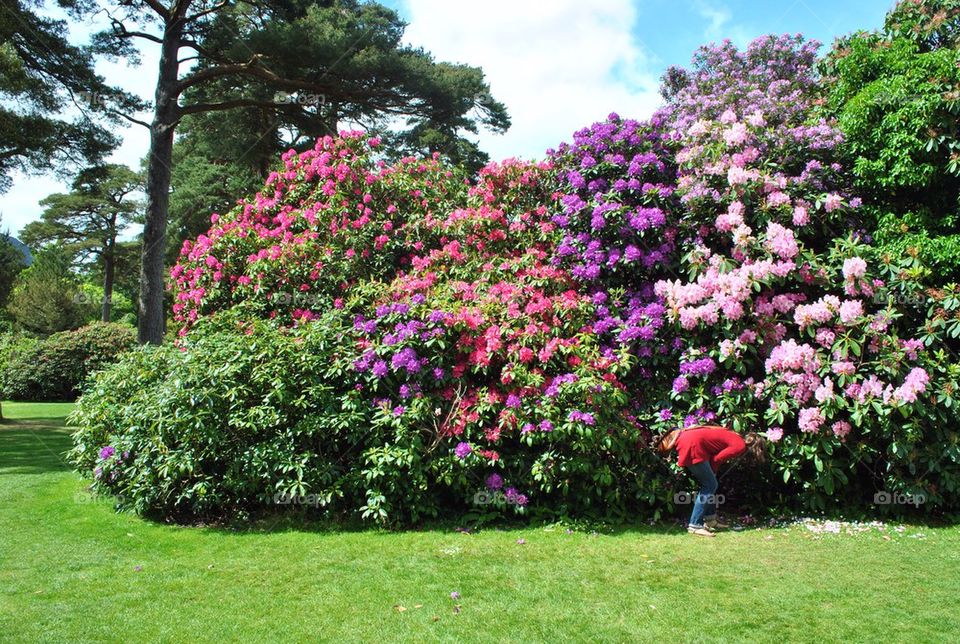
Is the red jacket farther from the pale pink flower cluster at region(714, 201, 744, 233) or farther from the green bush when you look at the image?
the green bush

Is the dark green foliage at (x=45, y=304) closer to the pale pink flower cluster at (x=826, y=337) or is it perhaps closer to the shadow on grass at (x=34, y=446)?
the shadow on grass at (x=34, y=446)

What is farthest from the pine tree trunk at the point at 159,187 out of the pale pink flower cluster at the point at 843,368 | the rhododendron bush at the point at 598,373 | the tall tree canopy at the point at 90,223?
the tall tree canopy at the point at 90,223

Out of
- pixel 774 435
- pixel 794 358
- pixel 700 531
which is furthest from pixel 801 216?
pixel 700 531

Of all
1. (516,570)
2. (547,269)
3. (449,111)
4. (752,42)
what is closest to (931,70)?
(547,269)

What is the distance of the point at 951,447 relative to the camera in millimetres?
5785

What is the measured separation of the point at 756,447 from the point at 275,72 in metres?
13.0

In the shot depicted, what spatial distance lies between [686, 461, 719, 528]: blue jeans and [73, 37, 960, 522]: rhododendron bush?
48cm

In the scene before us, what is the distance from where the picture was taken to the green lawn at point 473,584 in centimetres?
389

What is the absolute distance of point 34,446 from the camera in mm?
11070

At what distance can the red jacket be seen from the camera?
226 inches

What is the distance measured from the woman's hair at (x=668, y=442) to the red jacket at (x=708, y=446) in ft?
0.25

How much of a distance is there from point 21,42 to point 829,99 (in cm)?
1465

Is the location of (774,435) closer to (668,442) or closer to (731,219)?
(668,442)

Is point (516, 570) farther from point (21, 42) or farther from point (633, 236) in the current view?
point (21, 42)
